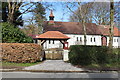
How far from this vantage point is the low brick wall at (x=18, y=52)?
10.7 meters

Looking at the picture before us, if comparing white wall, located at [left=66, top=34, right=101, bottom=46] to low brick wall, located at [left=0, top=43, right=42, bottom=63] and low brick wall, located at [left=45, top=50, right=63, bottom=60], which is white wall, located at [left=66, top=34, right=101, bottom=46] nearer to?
low brick wall, located at [left=45, top=50, right=63, bottom=60]

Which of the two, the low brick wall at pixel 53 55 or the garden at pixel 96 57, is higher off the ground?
the garden at pixel 96 57

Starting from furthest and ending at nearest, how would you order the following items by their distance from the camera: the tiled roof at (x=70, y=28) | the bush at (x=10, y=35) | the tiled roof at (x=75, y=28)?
the tiled roof at (x=75, y=28) < the tiled roof at (x=70, y=28) < the bush at (x=10, y=35)

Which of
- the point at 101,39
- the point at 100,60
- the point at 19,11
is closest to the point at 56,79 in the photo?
the point at 100,60

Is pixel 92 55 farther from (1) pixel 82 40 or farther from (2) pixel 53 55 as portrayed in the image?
(1) pixel 82 40

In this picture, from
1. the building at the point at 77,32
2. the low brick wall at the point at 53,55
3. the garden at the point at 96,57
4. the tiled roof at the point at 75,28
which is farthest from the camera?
the tiled roof at the point at 75,28

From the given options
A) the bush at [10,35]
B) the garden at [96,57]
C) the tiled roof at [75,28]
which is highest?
the tiled roof at [75,28]

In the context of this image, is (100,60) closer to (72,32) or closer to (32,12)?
(32,12)

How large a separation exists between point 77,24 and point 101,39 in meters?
8.92

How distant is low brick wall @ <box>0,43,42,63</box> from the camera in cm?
1072

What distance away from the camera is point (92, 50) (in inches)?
406

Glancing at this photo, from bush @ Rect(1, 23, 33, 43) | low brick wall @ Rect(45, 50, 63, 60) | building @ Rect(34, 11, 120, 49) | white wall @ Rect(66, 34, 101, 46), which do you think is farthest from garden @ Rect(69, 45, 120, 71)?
white wall @ Rect(66, 34, 101, 46)

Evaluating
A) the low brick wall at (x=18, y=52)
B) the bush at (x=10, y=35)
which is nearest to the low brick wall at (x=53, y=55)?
the bush at (x=10, y=35)

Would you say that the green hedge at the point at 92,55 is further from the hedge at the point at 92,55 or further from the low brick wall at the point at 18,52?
the low brick wall at the point at 18,52
